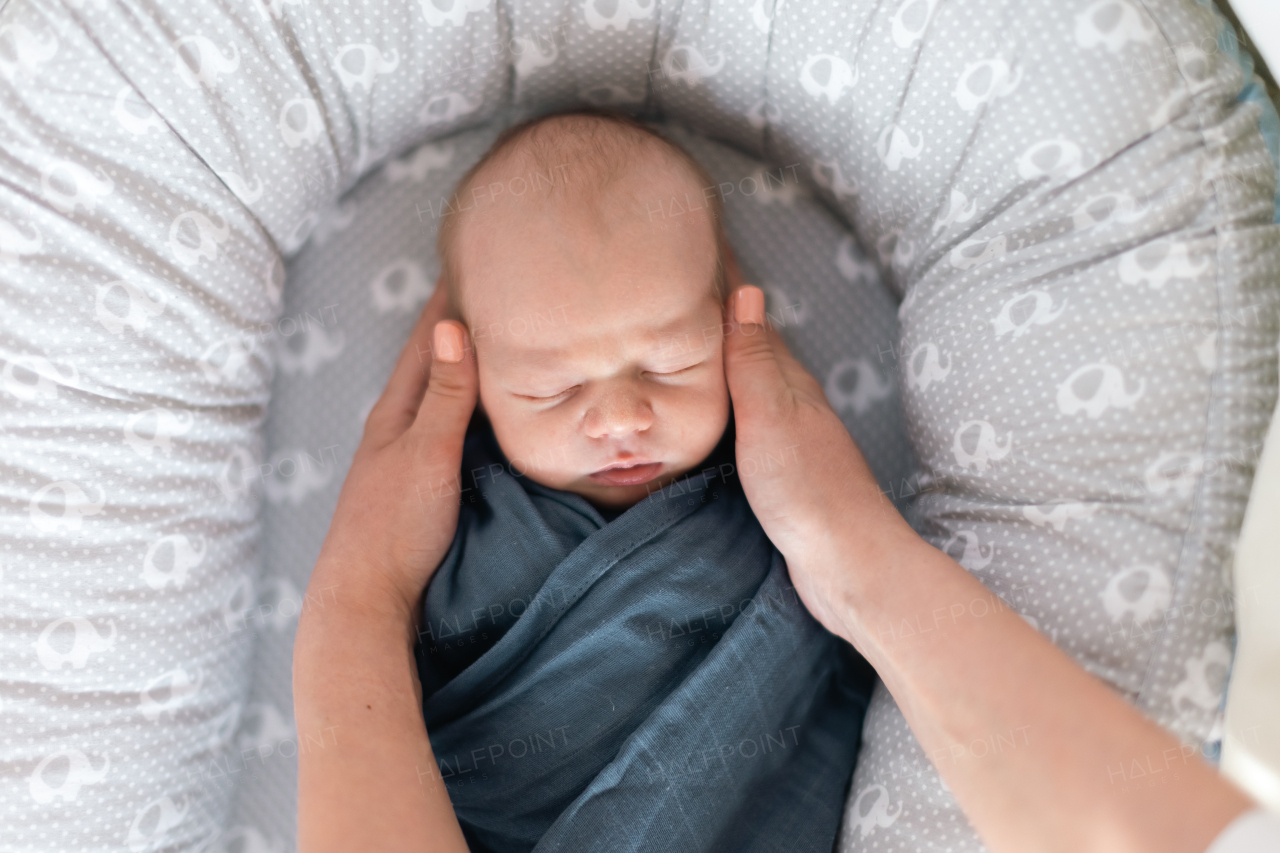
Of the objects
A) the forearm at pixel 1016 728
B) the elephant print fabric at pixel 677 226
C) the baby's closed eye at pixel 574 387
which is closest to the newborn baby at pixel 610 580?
the baby's closed eye at pixel 574 387

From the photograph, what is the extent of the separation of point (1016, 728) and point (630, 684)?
21.3 inches

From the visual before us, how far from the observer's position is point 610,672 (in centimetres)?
129

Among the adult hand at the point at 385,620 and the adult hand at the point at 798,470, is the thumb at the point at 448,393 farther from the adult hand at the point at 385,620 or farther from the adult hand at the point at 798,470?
the adult hand at the point at 798,470

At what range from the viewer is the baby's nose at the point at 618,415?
48.9 inches

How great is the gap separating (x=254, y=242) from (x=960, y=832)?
1.37 m

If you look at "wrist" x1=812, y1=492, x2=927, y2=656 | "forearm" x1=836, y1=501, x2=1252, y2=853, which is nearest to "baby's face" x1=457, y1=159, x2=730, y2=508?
"wrist" x1=812, y1=492, x2=927, y2=656

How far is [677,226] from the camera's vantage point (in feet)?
4.45

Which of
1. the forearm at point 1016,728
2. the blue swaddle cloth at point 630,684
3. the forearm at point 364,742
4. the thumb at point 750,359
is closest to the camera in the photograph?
the forearm at point 1016,728

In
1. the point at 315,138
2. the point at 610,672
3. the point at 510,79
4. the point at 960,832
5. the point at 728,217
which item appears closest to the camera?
the point at 960,832

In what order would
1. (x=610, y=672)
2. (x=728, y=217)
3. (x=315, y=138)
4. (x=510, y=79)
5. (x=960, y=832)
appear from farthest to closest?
(x=728, y=217)
(x=510, y=79)
(x=315, y=138)
(x=610, y=672)
(x=960, y=832)

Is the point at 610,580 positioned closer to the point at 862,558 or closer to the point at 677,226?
→ the point at 862,558

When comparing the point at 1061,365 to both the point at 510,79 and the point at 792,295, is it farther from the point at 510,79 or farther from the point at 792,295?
the point at 510,79

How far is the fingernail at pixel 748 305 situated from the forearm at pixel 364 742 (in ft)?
2.33

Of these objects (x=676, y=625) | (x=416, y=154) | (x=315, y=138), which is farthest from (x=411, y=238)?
(x=676, y=625)
